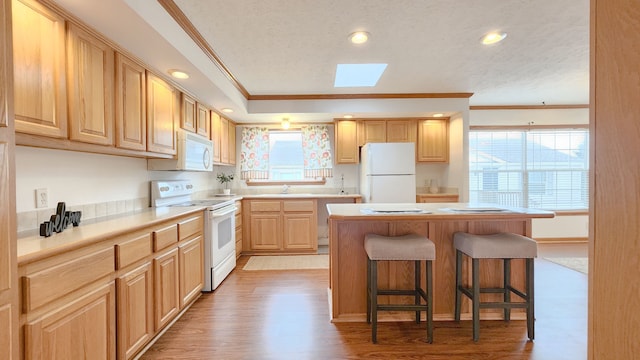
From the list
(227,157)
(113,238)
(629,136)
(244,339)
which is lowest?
(244,339)

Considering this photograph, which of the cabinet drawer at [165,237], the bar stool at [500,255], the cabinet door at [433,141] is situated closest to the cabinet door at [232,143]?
the cabinet drawer at [165,237]

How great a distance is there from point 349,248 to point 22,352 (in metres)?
1.82

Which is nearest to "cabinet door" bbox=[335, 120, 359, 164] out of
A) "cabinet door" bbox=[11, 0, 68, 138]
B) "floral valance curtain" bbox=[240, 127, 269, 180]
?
"floral valance curtain" bbox=[240, 127, 269, 180]

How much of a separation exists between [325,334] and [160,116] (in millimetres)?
2244

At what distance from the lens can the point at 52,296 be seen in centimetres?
117

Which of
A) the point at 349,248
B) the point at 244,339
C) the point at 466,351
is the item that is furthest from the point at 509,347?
the point at 244,339

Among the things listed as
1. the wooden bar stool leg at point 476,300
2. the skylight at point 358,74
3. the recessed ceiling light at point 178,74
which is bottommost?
the wooden bar stool leg at point 476,300

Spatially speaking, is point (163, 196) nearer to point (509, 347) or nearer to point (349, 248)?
point (349, 248)

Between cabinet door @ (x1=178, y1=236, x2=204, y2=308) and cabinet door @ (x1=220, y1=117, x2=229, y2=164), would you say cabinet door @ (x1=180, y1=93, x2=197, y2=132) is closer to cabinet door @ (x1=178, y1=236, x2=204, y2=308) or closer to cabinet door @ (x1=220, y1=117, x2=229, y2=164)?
cabinet door @ (x1=220, y1=117, x2=229, y2=164)

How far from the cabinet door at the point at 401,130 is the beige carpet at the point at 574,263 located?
248 cm

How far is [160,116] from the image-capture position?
7.94 ft

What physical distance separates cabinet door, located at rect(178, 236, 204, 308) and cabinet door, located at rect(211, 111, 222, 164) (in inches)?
Result: 57.3

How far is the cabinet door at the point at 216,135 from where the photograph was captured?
3682mm

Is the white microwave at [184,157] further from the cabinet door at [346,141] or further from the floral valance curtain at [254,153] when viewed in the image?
the cabinet door at [346,141]
